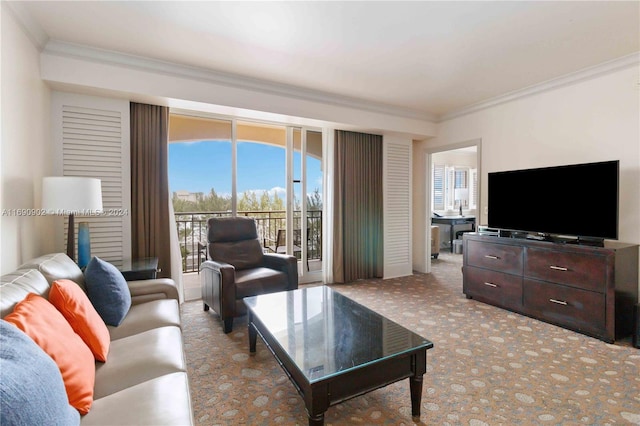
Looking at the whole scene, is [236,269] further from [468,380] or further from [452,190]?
[452,190]

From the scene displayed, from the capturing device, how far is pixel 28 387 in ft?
2.58

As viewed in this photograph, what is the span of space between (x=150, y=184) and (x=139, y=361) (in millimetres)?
2329

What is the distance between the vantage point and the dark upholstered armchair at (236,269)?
2760 millimetres

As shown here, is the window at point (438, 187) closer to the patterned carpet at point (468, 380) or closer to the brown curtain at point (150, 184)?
the patterned carpet at point (468, 380)

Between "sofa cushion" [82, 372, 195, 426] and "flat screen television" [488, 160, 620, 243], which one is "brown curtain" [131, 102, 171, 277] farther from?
"flat screen television" [488, 160, 620, 243]

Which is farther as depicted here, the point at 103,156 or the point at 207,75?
the point at 207,75

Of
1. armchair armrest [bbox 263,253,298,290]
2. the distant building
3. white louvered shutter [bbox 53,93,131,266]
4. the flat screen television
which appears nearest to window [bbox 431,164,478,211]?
the flat screen television

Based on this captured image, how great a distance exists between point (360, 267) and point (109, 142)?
3.52 m

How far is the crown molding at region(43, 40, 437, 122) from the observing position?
267cm

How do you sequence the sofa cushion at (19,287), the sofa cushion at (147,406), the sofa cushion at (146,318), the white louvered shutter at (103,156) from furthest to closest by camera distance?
the white louvered shutter at (103,156), the sofa cushion at (146,318), the sofa cushion at (19,287), the sofa cushion at (147,406)

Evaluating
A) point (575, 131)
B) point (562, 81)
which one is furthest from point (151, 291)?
point (562, 81)

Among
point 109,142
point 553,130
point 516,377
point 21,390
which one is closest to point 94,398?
point 21,390

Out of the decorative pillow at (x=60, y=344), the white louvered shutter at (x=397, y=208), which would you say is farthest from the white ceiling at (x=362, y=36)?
the decorative pillow at (x=60, y=344)

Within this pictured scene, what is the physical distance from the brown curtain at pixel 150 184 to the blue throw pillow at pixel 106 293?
135cm
